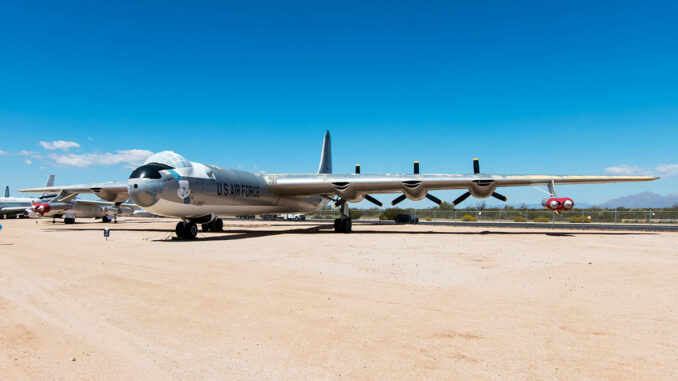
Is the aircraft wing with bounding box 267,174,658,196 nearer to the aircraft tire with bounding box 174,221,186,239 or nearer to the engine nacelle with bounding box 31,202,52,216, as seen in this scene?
the aircraft tire with bounding box 174,221,186,239

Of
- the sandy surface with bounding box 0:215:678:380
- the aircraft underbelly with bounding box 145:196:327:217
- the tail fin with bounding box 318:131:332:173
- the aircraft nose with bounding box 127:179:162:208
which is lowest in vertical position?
the sandy surface with bounding box 0:215:678:380

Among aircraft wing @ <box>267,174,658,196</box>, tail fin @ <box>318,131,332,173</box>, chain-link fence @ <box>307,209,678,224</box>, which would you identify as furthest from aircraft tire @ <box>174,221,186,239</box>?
chain-link fence @ <box>307,209,678,224</box>

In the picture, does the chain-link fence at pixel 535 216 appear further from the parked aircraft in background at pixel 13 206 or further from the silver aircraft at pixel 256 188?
the parked aircraft in background at pixel 13 206

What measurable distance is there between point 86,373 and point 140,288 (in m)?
4.42

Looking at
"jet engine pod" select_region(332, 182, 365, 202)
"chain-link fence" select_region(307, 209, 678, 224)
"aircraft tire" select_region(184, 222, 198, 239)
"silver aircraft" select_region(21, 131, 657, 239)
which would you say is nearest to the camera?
"silver aircraft" select_region(21, 131, 657, 239)

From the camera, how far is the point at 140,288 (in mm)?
8086

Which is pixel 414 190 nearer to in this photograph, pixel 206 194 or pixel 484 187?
pixel 484 187

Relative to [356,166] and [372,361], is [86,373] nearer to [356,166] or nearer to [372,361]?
[372,361]

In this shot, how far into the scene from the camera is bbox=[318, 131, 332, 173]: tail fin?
38.6 m

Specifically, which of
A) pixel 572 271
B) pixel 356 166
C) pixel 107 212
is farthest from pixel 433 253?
pixel 107 212

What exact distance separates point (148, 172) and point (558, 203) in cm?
2344

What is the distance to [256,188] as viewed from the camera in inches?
1011

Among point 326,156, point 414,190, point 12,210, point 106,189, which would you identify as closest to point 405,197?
point 414,190

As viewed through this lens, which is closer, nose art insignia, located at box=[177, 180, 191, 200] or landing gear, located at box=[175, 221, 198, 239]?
nose art insignia, located at box=[177, 180, 191, 200]
